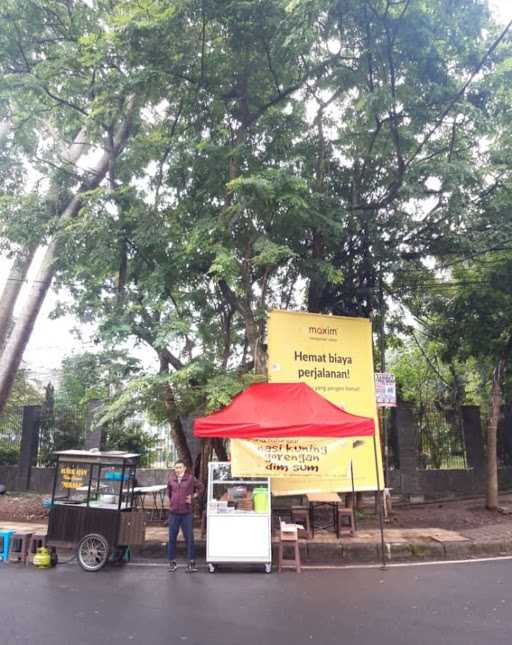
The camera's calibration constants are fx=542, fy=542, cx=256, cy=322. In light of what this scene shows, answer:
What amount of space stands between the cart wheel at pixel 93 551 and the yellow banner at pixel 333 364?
12.9 feet

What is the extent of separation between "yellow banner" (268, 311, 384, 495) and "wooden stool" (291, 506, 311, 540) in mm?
561

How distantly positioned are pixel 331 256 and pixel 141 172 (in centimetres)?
487

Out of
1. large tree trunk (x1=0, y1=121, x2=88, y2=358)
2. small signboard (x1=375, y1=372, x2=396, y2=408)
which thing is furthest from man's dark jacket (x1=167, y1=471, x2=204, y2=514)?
large tree trunk (x1=0, y1=121, x2=88, y2=358)

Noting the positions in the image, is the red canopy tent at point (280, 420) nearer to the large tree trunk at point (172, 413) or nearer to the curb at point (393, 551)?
the large tree trunk at point (172, 413)

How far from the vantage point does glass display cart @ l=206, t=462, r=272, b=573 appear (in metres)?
8.22

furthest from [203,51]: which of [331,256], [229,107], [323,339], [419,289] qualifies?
[419,289]

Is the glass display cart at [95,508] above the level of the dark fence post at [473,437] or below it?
below

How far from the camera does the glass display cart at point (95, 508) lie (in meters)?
8.40

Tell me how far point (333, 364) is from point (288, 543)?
12.6 ft

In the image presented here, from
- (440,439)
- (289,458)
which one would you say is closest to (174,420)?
(289,458)

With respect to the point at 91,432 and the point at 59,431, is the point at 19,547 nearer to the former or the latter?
the point at 91,432

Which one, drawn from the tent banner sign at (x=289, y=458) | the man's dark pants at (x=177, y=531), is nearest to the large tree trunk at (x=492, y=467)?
the tent banner sign at (x=289, y=458)

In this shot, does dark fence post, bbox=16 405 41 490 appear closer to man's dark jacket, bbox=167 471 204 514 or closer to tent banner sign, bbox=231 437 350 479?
man's dark jacket, bbox=167 471 204 514

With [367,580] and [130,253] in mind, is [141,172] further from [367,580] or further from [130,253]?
[367,580]
